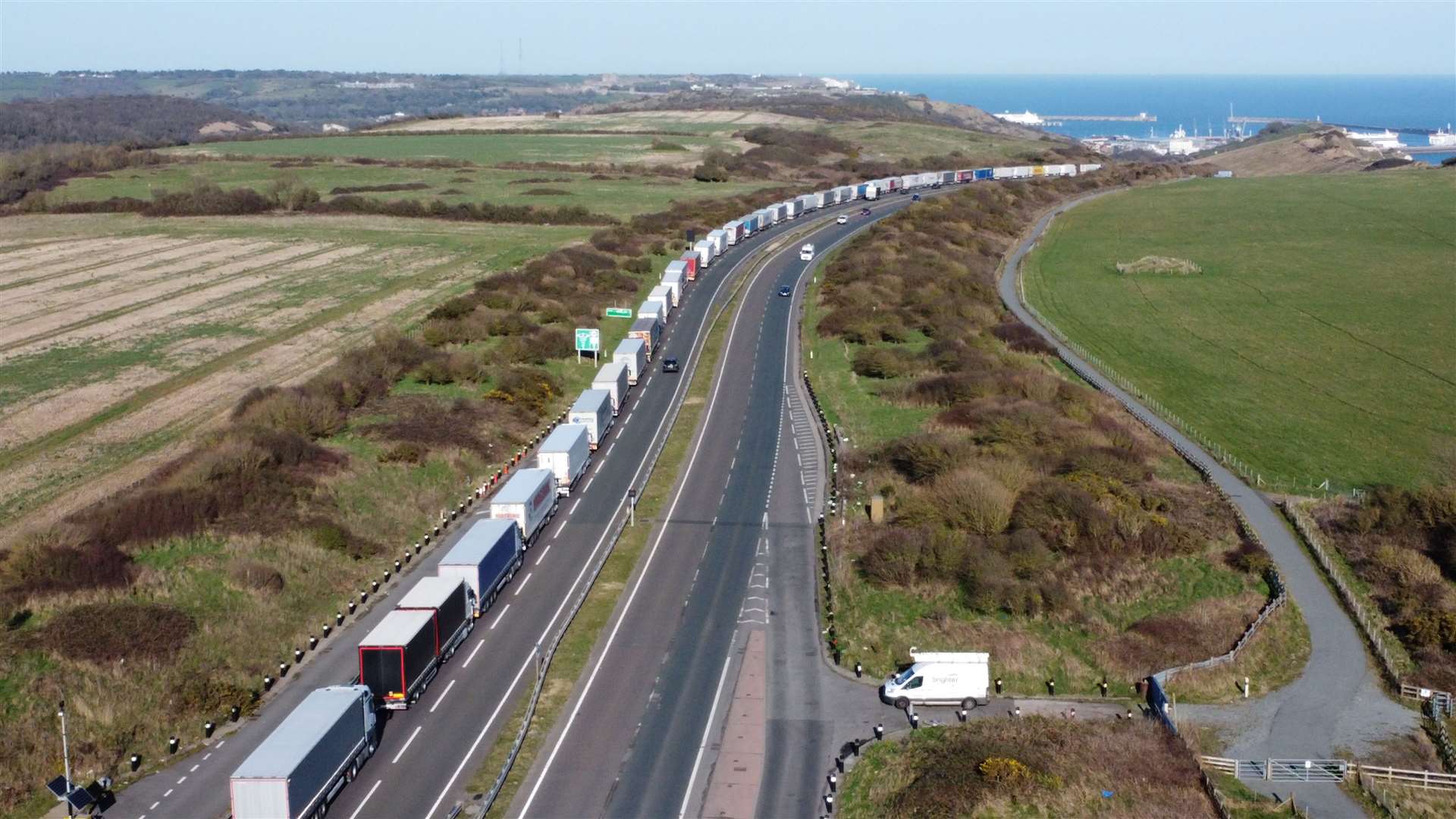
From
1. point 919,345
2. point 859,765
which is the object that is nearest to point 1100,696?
point 859,765

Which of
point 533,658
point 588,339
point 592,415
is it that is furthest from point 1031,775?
point 588,339

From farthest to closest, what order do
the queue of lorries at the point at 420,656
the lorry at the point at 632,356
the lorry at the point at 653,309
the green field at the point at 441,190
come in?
1. the green field at the point at 441,190
2. the lorry at the point at 653,309
3. the lorry at the point at 632,356
4. the queue of lorries at the point at 420,656

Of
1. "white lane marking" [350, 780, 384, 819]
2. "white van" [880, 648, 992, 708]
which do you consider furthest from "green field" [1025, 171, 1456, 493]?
"white lane marking" [350, 780, 384, 819]

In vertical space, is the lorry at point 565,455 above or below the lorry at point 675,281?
below

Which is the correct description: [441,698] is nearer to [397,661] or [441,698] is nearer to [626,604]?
[397,661]

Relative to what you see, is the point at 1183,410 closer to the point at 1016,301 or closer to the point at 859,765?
the point at 1016,301

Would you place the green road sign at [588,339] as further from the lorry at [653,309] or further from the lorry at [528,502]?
the lorry at [528,502]

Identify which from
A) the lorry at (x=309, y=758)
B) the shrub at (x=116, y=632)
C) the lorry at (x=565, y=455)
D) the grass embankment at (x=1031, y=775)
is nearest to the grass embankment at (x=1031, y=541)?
the grass embankment at (x=1031, y=775)
